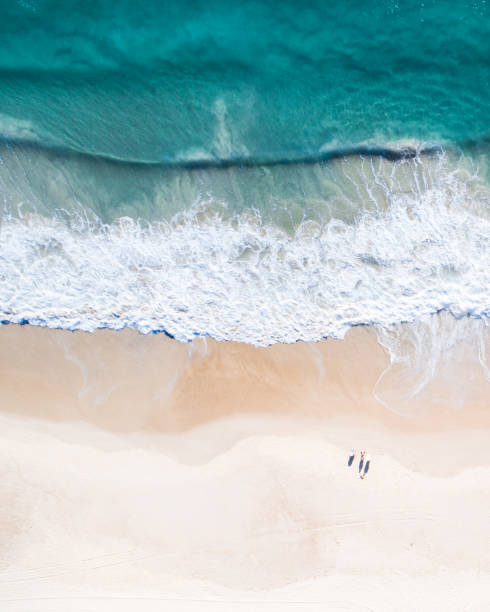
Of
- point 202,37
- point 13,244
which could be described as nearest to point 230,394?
point 13,244

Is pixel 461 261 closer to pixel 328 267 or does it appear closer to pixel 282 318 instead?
pixel 328 267

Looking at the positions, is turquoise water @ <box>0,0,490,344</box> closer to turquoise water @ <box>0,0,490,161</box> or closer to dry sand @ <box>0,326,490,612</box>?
turquoise water @ <box>0,0,490,161</box>

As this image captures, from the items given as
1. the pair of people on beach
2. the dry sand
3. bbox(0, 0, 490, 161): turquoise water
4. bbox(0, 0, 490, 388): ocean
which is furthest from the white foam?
the pair of people on beach

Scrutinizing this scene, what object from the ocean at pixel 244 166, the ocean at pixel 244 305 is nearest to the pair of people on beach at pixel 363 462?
the ocean at pixel 244 305

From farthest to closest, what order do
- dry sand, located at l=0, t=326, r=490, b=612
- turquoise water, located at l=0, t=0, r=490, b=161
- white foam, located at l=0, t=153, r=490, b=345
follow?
turquoise water, located at l=0, t=0, r=490, b=161 → white foam, located at l=0, t=153, r=490, b=345 → dry sand, located at l=0, t=326, r=490, b=612

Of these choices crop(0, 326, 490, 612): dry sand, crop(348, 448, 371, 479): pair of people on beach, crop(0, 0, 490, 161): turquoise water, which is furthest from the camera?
crop(0, 0, 490, 161): turquoise water

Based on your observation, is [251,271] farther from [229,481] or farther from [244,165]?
[229,481]

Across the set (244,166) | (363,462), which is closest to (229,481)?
(363,462)
